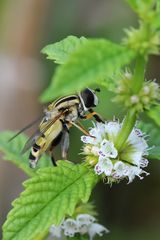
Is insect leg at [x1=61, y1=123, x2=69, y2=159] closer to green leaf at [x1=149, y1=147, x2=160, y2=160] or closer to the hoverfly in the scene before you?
the hoverfly

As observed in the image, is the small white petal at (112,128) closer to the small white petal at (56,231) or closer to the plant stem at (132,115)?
the plant stem at (132,115)

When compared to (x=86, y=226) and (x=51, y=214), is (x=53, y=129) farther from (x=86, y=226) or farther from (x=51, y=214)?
(x=51, y=214)

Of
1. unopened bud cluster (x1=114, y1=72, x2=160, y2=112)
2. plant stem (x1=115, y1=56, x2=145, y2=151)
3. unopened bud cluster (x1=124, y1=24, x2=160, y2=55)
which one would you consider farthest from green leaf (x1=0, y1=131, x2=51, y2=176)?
unopened bud cluster (x1=124, y1=24, x2=160, y2=55)

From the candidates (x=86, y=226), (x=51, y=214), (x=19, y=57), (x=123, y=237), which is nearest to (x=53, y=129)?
(x=86, y=226)

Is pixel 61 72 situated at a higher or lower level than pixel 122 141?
higher

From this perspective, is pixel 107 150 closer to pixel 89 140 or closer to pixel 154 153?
pixel 89 140

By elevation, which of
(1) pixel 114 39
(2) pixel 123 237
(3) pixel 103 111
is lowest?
(2) pixel 123 237

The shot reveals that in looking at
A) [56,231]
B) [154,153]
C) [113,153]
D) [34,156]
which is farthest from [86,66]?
[56,231]

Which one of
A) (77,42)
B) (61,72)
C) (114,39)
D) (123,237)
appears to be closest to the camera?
(61,72)
